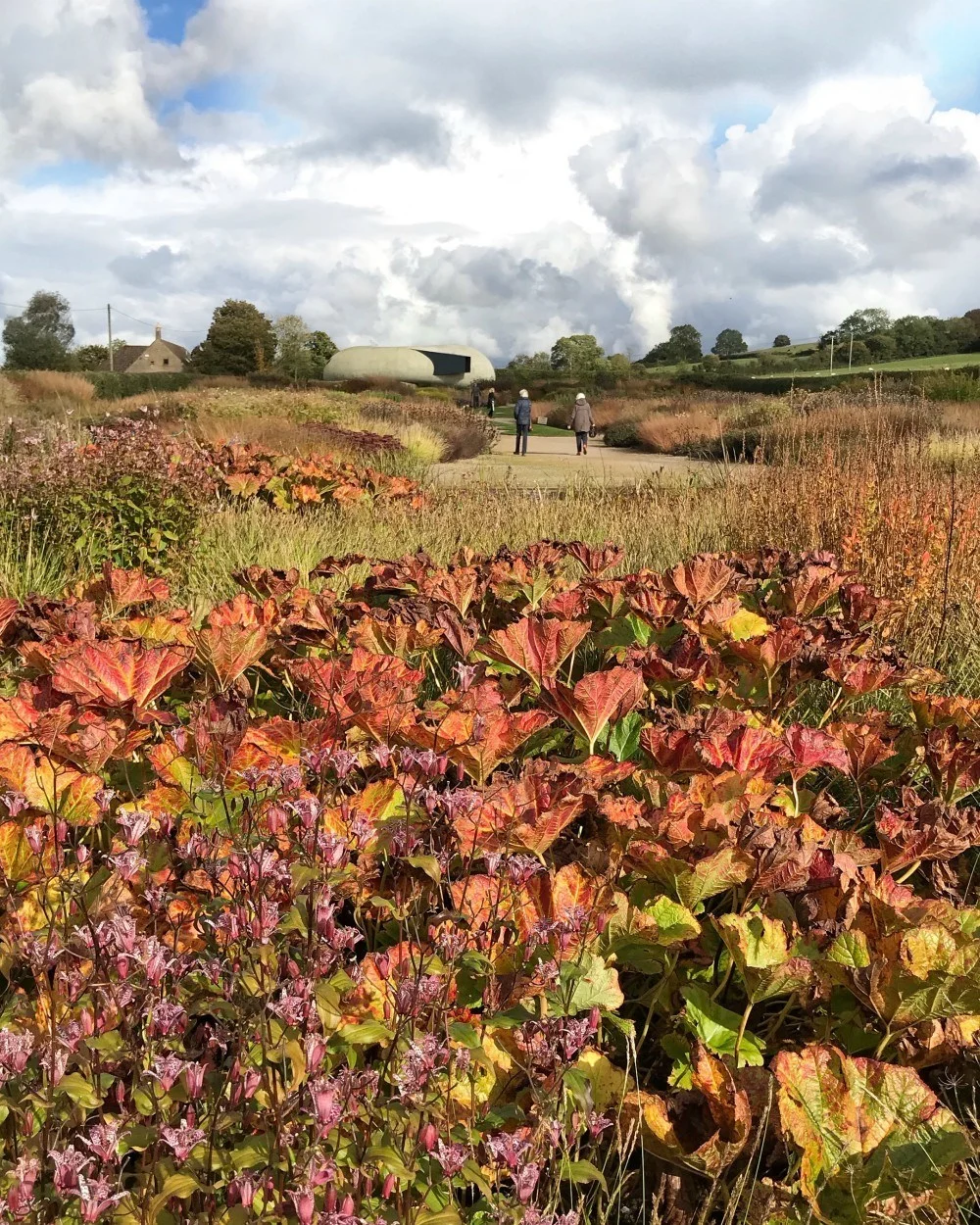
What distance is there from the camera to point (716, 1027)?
128 cm

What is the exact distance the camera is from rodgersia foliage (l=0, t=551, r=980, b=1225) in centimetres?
92

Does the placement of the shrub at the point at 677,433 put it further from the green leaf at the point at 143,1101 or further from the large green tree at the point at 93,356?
the large green tree at the point at 93,356

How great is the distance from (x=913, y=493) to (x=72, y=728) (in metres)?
4.37

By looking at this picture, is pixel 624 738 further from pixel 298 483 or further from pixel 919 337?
pixel 919 337

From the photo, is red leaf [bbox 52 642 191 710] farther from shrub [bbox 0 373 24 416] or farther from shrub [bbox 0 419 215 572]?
shrub [bbox 0 373 24 416]

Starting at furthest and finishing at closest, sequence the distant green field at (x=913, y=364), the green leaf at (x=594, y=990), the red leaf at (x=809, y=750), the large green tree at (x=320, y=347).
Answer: the large green tree at (x=320, y=347), the distant green field at (x=913, y=364), the red leaf at (x=809, y=750), the green leaf at (x=594, y=990)

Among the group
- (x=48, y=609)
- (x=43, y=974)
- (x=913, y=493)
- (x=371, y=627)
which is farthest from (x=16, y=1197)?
(x=913, y=493)

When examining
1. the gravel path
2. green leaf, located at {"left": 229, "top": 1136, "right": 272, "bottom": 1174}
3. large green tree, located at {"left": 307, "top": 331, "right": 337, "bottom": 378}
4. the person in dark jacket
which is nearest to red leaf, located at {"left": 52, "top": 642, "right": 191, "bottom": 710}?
green leaf, located at {"left": 229, "top": 1136, "right": 272, "bottom": 1174}

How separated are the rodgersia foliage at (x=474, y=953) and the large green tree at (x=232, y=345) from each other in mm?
60249

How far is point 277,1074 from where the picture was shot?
3.39ft

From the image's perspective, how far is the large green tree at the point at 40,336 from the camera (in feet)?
183

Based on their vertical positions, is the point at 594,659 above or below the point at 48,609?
below

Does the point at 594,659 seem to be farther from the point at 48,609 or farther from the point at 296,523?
the point at 296,523

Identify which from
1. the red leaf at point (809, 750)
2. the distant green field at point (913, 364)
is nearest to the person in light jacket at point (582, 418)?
the red leaf at point (809, 750)
